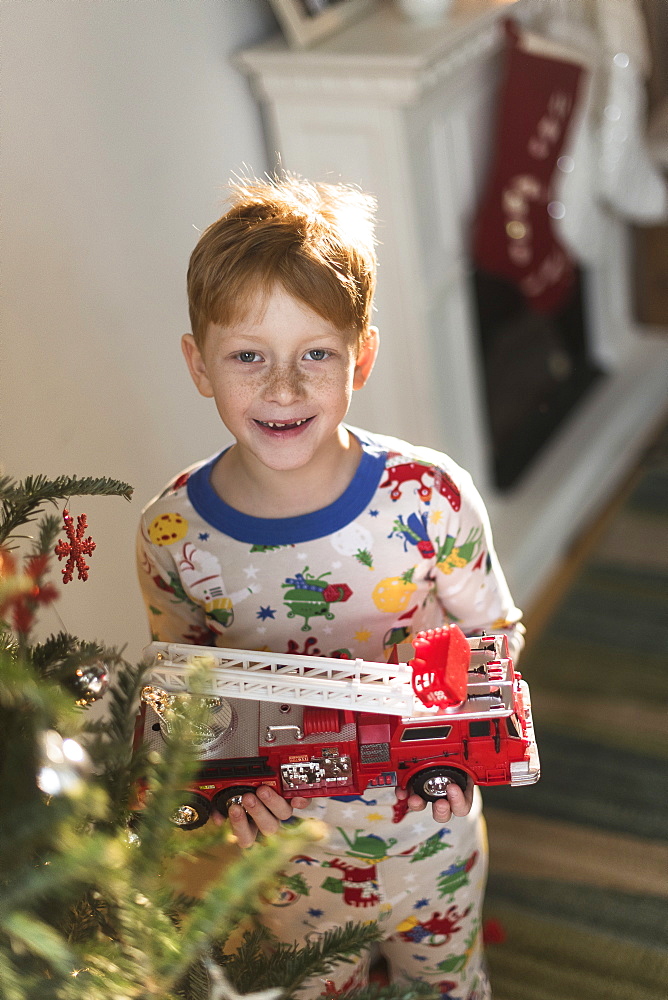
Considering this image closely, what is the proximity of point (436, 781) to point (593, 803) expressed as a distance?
881 mm

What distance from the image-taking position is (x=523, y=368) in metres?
2.13

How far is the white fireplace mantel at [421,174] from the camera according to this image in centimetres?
144

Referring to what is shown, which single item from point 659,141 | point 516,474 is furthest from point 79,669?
point 659,141

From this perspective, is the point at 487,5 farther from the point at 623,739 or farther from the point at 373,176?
the point at 623,739

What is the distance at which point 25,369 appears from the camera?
3.39 feet

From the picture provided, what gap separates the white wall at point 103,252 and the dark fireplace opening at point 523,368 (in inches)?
35.1

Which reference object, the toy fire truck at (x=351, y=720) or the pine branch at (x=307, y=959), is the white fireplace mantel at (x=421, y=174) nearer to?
the toy fire truck at (x=351, y=720)

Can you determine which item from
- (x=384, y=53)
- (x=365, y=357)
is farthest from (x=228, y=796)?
(x=384, y=53)

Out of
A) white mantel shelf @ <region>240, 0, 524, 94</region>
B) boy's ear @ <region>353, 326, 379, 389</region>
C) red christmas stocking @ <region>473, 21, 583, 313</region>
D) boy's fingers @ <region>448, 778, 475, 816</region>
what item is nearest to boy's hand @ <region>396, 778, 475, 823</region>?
boy's fingers @ <region>448, 778, 475, 816</region>

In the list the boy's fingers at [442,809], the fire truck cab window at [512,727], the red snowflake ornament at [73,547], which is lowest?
the boy's fingers at [442,809]

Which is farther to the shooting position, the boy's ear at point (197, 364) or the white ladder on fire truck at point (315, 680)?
the boy's ear at point (197, 364)

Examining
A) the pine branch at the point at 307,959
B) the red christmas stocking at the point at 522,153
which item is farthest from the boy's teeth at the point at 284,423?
the red christmas stocking at the point at 522,153

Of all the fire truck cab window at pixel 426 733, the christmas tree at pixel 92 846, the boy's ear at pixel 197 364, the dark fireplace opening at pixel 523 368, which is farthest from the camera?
the dark fireplace opening at pixel 523 368

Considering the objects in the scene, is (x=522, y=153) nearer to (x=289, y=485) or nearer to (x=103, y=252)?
(x=103, y=252)
